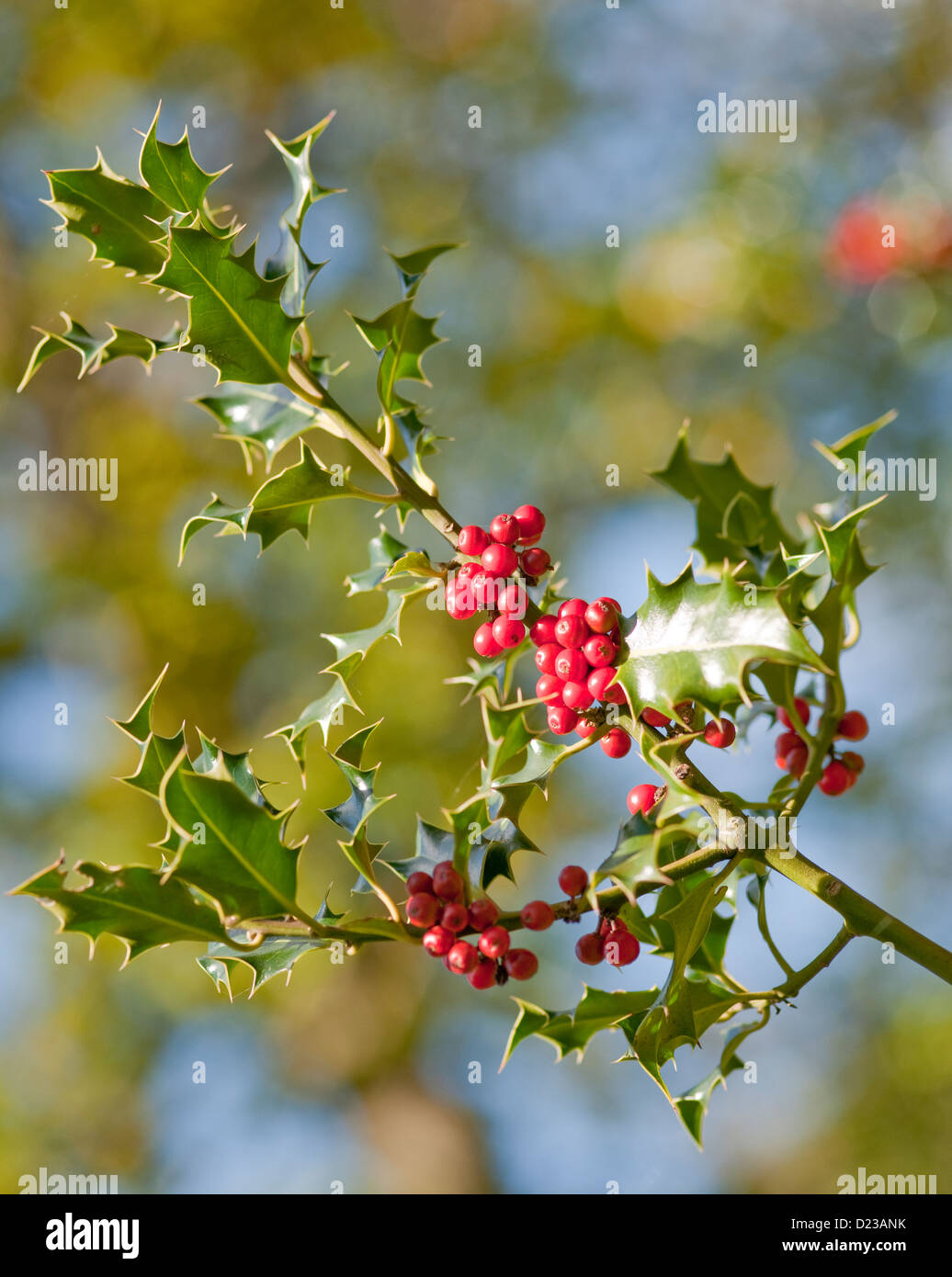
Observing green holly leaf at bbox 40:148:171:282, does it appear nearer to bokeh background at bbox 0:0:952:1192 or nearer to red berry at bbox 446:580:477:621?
red berry at bbox 446:580:477:621

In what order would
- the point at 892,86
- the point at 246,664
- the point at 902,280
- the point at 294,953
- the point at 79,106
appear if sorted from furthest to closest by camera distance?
the point at 246,664 → the point at 79,106 → the point at 892,86 → the point at 902,280 → the point at 294,953

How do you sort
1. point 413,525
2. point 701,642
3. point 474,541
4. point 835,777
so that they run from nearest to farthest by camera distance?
point 701,642, point 474,541, point 835,777, point 413,525

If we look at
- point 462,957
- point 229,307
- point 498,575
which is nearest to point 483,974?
point 462,957

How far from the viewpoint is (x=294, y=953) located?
2.52ft

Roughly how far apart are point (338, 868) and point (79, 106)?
137 inches

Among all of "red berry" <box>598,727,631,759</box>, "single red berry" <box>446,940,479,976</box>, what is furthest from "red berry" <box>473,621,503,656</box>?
"single red berry" <box>446,940,479,976</box>

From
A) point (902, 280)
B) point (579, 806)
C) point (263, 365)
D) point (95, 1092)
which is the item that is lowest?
point (95, 1092)

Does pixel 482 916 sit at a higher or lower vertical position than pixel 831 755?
lower

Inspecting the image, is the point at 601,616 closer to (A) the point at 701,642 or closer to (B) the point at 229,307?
(A) the point at 701,642

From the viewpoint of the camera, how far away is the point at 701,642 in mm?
686

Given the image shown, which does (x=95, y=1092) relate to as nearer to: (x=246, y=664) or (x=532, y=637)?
(x=246, y=664)

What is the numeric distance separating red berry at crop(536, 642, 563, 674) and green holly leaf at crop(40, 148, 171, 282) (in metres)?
0.41

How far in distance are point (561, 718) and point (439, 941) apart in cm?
18

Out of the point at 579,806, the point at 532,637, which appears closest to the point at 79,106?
the point at 579,806
